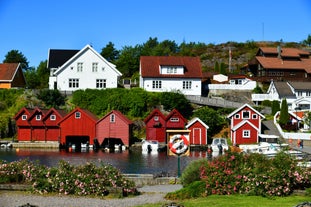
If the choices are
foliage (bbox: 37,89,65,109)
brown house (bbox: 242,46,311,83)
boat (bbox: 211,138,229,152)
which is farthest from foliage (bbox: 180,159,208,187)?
brown house (bbox: 242,46,311,83)

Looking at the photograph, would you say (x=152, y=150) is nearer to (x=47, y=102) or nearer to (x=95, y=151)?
(x=95, y=151)

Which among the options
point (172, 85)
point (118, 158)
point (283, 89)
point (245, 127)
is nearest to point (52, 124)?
point (118, 158)

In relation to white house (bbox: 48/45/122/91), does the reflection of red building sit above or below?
below

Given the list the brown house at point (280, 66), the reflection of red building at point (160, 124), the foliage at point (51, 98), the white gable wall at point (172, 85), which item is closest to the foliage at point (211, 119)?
the reflection of red building at point (160, 124)

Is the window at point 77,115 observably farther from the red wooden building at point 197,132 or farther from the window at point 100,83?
the window at point 100,83

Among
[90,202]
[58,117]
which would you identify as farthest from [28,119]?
[90,202]

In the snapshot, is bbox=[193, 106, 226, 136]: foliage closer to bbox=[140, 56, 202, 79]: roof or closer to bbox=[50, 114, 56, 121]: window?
bbox=[140, 56, 202, 79]: roof

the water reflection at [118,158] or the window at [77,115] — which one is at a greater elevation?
the window at [77,115]

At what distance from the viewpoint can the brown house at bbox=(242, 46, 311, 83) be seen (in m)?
72.2

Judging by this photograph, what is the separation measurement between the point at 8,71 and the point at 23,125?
17015 millimetres

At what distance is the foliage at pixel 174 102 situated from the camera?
182 feet

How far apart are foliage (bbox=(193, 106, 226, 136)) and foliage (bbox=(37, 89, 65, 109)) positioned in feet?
52.4

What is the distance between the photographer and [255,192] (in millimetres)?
17078

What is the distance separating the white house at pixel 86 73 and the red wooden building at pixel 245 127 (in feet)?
55.9
